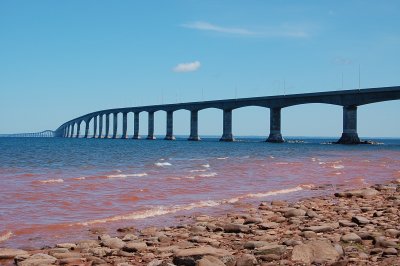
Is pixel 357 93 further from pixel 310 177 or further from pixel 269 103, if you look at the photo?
pixel 310 177

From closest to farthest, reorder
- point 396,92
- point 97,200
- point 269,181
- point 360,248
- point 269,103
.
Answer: point 360,248
point 97,200
point 269,181
point 396,92
point 269,103

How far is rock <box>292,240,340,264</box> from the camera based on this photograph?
752 centimetres

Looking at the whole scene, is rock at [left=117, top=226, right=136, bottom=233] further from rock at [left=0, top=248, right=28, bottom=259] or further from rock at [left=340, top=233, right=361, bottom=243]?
rock at [left=340, top=233, right=361, bottom=243]

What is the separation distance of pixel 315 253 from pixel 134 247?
326cm

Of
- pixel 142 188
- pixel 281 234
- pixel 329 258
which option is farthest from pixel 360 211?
pixel 142 188

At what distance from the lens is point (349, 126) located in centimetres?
9281

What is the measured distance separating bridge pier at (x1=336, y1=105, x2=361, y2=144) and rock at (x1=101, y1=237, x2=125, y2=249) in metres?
86.7

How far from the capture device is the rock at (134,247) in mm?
8680

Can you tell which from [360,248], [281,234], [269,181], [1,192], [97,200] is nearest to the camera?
[360,248]

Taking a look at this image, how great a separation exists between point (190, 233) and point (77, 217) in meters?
4.14

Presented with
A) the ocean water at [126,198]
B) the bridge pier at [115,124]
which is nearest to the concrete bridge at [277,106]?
the bridge pier at [115,124]

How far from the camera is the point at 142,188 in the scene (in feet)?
66.3

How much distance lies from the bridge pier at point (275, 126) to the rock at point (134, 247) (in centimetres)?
9865

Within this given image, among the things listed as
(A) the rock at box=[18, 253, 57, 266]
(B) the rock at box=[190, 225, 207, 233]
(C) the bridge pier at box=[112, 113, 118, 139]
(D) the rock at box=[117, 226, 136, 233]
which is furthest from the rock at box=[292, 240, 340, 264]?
(C) the bridge pier at box=[112, 113, 118, 139]
